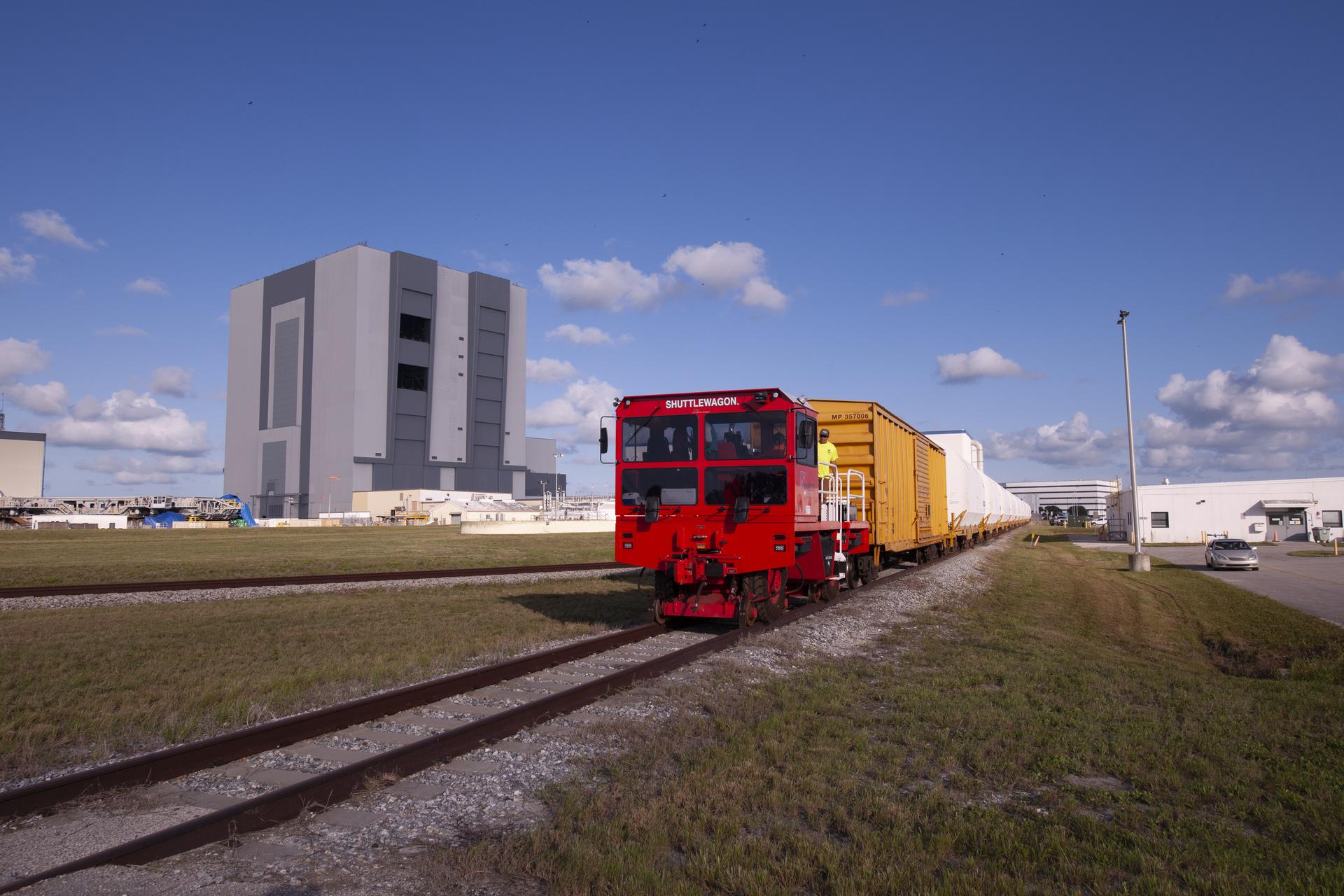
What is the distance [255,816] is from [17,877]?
44.2 inches

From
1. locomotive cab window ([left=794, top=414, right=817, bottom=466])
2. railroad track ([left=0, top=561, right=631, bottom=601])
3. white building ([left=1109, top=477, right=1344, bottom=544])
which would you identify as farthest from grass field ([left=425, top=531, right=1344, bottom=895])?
white building ([left=1109, top=477, right=1344, bottom=544])

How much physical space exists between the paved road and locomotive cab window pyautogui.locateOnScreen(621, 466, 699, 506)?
45.1 ft

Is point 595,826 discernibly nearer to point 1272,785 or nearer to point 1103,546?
point 1272,785

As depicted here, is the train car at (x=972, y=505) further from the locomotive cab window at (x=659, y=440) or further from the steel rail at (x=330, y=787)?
the steel rail at (x=330, y=787)

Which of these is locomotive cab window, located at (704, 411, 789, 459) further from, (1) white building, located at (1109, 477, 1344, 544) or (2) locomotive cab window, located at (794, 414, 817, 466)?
(1) white building, located at (1109, 477, 1344, 544)

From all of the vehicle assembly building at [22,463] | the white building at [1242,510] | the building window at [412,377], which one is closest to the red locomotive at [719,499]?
the white building at [1242,510]

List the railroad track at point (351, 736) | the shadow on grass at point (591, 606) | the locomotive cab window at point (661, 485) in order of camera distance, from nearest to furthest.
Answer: the railroad track at point (351, 736)
the locomotive cab window at point (661, 485)
the shadow on grass at point (591, 606)

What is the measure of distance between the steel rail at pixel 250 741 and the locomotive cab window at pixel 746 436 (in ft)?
13.0

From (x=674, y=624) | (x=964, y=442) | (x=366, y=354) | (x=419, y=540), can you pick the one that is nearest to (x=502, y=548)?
(x=419, y=540)

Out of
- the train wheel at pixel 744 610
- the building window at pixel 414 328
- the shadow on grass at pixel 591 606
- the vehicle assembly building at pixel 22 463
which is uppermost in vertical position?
the building window at pixel 414 328

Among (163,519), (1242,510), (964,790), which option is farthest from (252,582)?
(163,519)

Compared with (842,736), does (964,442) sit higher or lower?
higher

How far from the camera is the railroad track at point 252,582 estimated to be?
1897 cm

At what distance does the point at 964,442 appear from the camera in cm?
10550
